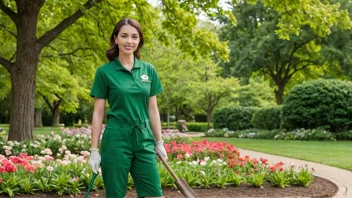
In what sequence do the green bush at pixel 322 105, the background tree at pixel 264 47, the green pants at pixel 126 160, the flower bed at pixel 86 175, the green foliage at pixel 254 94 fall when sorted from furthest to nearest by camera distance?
the green foliage at pixel 254 94 < the background tree at pixel 264 47 < the green bush at pixel 322 105 < the flower bed at pixel 86 175 < the green pants at pixel 126 160

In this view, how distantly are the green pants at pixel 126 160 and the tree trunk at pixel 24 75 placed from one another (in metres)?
8.31

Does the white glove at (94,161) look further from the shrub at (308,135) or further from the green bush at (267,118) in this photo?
the green bush at (267,118)

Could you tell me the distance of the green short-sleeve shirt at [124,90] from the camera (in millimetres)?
3285

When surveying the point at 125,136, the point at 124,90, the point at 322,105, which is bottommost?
the point at 125,136

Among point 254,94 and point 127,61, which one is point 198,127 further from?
point 127,61

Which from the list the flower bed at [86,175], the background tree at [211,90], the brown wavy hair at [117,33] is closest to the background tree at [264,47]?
the background tree at [211,90]

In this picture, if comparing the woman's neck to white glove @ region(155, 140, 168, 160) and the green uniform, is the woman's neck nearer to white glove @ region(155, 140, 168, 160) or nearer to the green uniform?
the green uniform

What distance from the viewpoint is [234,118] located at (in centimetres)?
2470

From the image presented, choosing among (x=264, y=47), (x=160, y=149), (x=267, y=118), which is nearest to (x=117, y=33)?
(x=160, y=149)

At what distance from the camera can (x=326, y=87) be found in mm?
17688

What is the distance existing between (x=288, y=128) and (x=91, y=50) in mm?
9141

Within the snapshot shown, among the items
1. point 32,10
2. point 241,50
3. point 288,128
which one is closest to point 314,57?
point 241,50

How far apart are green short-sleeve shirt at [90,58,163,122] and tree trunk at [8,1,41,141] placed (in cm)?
820

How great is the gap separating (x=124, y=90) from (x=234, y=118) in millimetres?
21726
